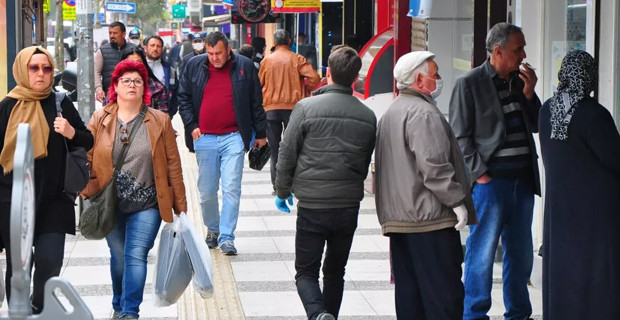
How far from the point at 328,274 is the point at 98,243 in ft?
14.2

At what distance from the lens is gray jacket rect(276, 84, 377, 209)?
679 centimetres

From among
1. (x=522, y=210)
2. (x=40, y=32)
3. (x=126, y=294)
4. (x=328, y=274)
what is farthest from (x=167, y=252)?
(x=40, y=32)

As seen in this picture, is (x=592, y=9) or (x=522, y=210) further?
(x=592, y=9)

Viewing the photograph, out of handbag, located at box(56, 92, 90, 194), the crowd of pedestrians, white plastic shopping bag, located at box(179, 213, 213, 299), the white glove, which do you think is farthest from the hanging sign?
the white glove

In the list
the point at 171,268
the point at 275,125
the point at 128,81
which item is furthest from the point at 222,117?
the point at 275,125

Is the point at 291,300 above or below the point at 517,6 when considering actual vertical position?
below

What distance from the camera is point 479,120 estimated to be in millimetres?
7316

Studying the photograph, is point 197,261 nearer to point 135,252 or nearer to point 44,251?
point 135,252

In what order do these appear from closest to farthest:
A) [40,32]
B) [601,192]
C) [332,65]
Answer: [601,192] → [332,65] → [40,32]

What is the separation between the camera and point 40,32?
1505 cm

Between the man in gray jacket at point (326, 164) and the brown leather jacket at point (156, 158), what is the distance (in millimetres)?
794

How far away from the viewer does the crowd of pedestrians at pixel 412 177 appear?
643 cm

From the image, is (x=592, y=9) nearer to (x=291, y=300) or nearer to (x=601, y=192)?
(x=601, y=192)

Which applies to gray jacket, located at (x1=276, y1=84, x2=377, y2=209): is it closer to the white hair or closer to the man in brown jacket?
the white hair
